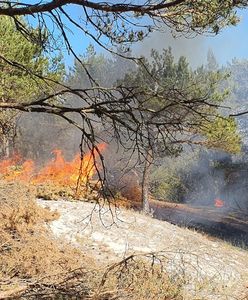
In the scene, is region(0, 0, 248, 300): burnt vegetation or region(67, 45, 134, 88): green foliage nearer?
region(0, 0, 248, 300): burnt vegetation

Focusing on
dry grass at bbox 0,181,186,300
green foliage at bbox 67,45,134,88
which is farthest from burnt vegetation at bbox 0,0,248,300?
green foliage at bbox 67,45,134,88

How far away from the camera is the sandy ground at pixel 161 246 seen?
921 cm

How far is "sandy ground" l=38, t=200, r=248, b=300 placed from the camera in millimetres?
9211

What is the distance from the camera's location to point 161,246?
1158 cm

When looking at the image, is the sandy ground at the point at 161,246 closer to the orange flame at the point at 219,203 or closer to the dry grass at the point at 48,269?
the dry grass at the point at 48,269

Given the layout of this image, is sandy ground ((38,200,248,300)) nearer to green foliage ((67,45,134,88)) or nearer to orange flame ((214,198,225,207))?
orange flame ((214,198,225,207))

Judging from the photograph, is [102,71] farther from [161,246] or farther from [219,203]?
[161,246]

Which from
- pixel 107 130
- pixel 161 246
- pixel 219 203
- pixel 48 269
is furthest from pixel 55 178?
pixel 219 203

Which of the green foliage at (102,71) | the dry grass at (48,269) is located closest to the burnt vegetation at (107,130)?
the dry grass at (48,269)

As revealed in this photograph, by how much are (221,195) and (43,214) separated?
24.4m

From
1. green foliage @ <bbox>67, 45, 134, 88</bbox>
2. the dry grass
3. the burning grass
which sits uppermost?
green foliage @ <bbox>67, 45, 134, 88</bbox>

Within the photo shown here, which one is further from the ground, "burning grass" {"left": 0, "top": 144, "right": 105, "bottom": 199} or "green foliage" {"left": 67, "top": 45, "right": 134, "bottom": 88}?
"green foliage" {"left": 67, "top": 45, "right": 134, "bottom": 88}

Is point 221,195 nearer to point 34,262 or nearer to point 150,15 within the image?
point 34,262

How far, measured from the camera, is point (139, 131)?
447cm
